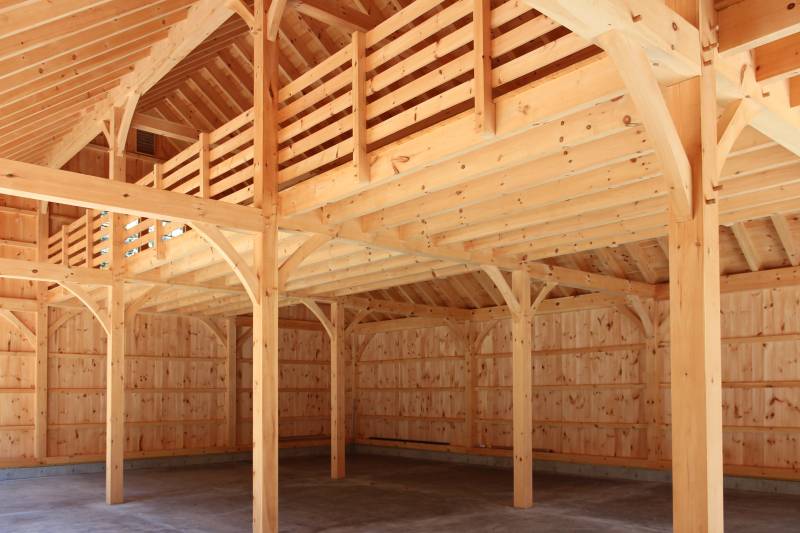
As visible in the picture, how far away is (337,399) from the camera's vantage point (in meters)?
12.3

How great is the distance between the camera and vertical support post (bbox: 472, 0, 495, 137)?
4.90 m

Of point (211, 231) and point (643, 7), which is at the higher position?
point (643, 7)

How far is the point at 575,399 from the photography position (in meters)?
12.6

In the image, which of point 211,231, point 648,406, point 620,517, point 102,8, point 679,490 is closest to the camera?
point 679,490

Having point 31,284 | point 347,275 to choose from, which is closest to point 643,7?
point 347,275

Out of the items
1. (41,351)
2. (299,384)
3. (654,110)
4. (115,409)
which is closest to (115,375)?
(115,409)

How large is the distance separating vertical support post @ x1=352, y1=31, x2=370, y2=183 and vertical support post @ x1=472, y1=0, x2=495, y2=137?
139cm

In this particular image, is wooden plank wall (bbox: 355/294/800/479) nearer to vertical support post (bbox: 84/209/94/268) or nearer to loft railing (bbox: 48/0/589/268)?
loft railing (bbox: 48/0/589/268)

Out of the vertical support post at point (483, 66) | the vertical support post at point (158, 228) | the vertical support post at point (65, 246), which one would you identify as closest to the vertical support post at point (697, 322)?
the vertical support post at point (483, 66)

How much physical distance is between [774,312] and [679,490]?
25.8 ft

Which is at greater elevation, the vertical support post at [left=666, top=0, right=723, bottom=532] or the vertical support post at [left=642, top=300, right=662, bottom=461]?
the vertical support post at [left=666, top=0, right=723, bottom=532]

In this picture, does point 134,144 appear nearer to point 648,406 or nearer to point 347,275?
point 347,275

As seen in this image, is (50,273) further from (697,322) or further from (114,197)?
(697,322)

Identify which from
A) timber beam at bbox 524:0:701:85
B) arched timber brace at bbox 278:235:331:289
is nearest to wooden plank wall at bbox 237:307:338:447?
arched timber brace at bbox 278:235:331:289
